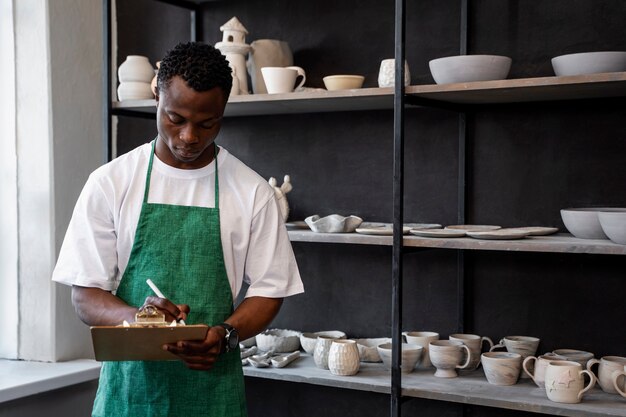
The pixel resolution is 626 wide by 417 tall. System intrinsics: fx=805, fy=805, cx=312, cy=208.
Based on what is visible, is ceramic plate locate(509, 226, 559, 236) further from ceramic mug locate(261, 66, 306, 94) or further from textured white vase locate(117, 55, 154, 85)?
textured white vase locate(117, 55, 154, 85)

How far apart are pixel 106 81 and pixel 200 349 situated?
1.62 metres

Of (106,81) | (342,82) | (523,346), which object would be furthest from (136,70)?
(523,346)

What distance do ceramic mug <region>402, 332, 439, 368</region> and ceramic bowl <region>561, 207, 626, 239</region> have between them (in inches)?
24.0

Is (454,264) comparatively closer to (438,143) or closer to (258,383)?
(438,143)

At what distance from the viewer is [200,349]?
166 centimetres

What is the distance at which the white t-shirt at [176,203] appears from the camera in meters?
1.82

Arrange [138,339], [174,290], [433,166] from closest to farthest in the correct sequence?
[138,339], [174,290], [433,166]

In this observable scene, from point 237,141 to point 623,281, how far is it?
1.58m

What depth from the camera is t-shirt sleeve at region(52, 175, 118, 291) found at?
181cm

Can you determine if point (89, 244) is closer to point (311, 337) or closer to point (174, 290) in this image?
point (174, 290)

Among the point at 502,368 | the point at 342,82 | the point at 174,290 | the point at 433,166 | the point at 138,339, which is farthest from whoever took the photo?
the point at 433,166

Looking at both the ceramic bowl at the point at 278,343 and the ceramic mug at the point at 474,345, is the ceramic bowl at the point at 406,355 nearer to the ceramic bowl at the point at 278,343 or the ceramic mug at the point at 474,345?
the ceramic mug at the point at 474,345

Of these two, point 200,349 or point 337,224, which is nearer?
point 200,349

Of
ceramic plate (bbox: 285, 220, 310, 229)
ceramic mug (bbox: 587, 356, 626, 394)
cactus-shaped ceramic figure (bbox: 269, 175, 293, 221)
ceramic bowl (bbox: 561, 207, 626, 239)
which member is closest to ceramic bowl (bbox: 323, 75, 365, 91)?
cactus-shaped ceramic figure (bbox: 269, 175, 293, 221)
